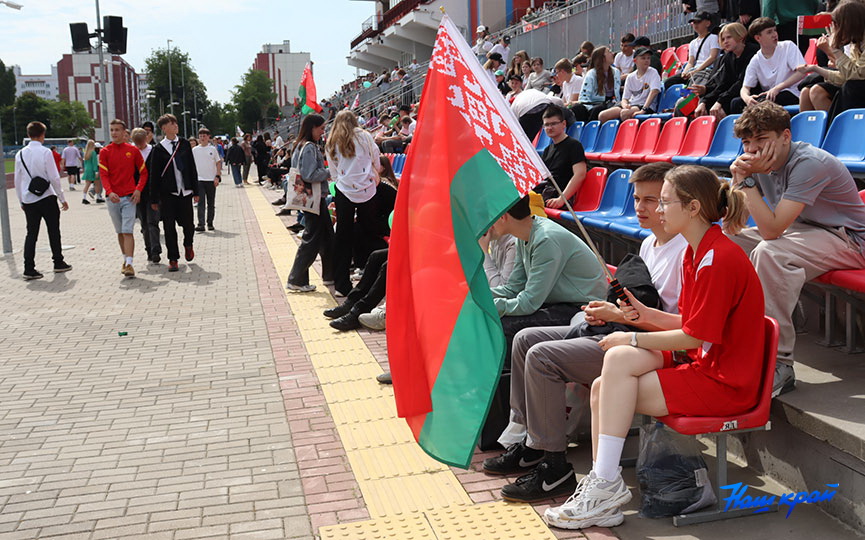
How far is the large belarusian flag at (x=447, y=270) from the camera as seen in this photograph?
11.5ft

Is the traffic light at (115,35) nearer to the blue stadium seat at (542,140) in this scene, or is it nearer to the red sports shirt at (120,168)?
the red sports shirt at (120,168)

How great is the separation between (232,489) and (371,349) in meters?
2.93

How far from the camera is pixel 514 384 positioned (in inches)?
184

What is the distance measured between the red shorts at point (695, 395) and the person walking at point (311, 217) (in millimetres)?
6734

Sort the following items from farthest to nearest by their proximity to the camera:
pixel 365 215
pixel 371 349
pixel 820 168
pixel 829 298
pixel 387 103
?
pixel 387 103 → pixel 365 215 → pixel 371 349 → pixel 829 298 → pixel 820 168

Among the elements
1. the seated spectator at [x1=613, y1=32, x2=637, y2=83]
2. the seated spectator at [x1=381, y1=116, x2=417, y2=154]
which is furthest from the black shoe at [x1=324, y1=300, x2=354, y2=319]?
the seated spectator at [x1=381, y1=116, x2=417, y2=154]

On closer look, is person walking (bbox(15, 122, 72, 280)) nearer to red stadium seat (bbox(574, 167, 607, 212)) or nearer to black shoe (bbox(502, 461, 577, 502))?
red stadium seat (bbox(574, 167, 607, 212))

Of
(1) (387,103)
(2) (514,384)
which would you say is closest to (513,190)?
(2) (514,384)

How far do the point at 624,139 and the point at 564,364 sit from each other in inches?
266

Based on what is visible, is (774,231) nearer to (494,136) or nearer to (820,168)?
(820,168)

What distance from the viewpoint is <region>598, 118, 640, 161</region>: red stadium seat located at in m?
10.2

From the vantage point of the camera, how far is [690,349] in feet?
13.2

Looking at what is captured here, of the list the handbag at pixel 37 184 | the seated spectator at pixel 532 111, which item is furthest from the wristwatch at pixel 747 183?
the handbag at pixel 37 184

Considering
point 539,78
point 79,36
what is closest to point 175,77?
point 79,36
